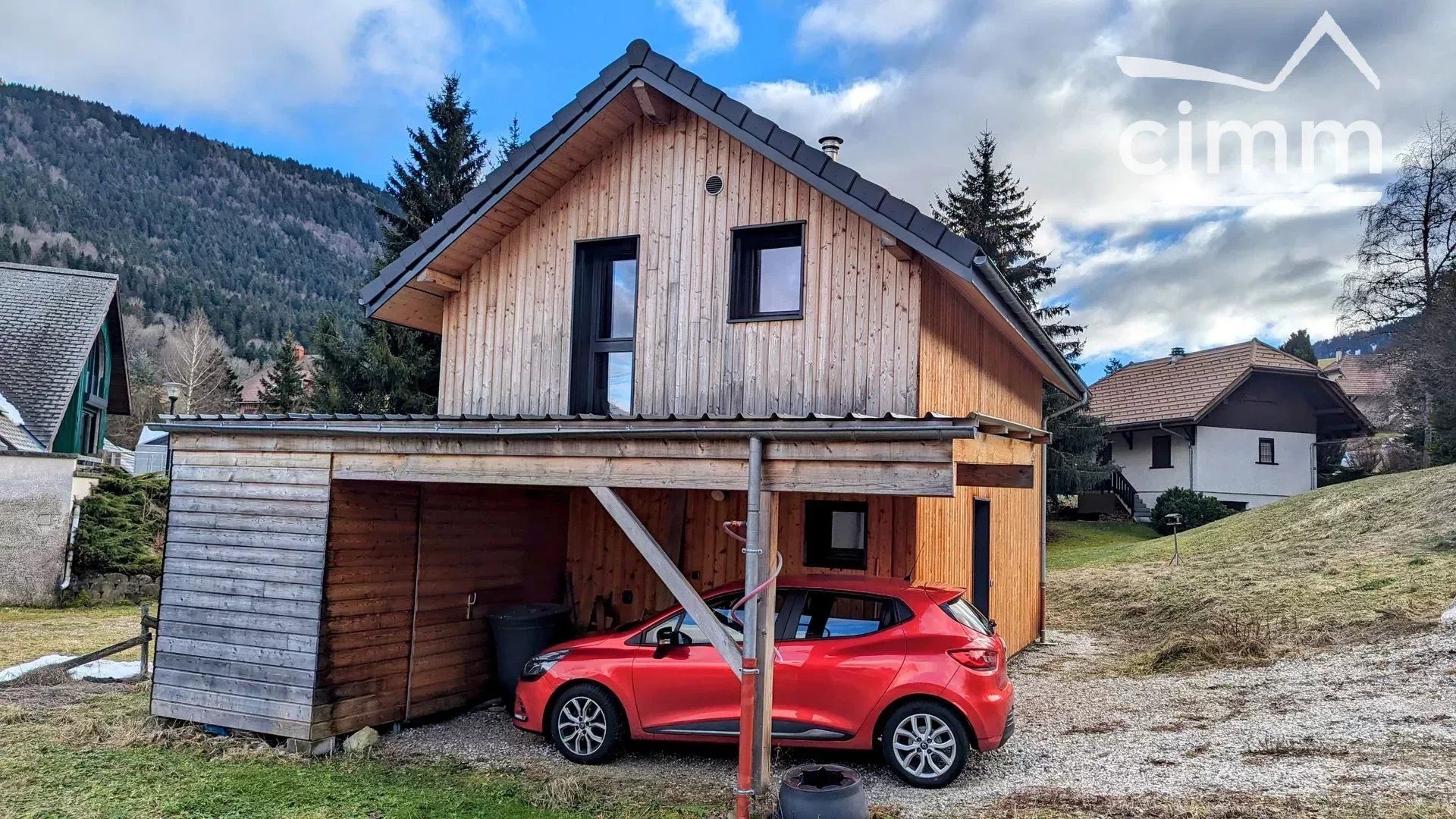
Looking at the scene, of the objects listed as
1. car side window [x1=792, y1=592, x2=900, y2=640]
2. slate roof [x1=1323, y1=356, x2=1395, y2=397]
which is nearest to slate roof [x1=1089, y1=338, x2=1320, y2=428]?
slate roof [x1=1323, y1=356, x2=1395, y2=397]

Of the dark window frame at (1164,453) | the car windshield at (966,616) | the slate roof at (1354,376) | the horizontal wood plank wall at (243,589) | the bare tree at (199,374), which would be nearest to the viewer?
the car windshield at (966,616)

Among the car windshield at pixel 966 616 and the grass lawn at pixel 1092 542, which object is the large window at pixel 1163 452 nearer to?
the grass lawn at pixel 1092 542

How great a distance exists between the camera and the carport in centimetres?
645

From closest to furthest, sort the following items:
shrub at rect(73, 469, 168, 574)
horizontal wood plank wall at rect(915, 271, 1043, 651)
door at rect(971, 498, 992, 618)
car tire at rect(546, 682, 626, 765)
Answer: car tire at rect(546, 682, 626, 765), horizontal wood plank wall at rect(915, 271, 1043, 651), door at rect(971, 498, 992, 618), shrub at rect(73, 469, 168, 574)

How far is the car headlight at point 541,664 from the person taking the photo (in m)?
7.84

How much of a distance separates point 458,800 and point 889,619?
341cm

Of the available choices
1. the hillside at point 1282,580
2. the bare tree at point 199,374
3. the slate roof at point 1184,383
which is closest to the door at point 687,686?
the hillside at point 1282,580

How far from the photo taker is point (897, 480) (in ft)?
20.5

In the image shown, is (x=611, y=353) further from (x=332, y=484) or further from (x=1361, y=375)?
(x=1361, y=375)

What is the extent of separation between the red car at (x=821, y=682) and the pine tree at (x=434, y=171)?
51.2ft

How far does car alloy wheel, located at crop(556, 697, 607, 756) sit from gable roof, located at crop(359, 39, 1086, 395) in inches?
193

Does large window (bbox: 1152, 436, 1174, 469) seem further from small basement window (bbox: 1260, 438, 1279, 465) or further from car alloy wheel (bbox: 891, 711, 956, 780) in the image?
car alloy wheel (bbox: 891, 711, 956, 780)

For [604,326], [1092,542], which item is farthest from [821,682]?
[1092,542]

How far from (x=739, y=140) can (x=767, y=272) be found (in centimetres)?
137
